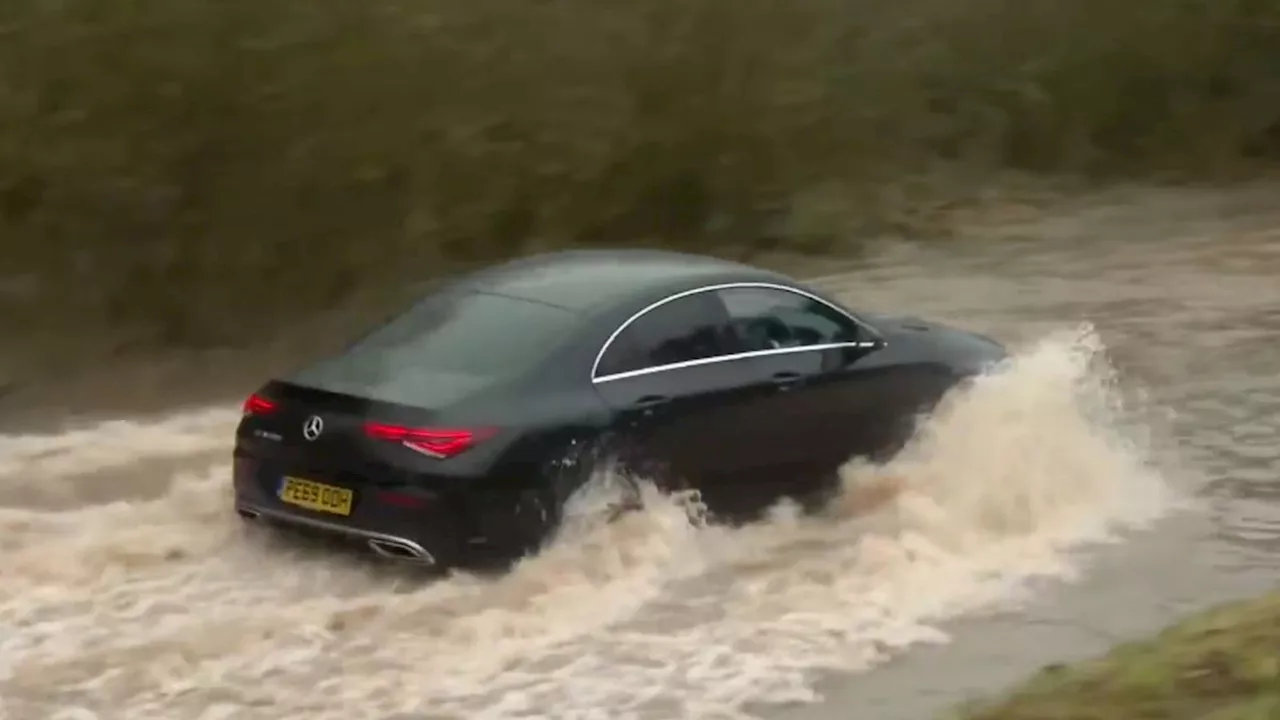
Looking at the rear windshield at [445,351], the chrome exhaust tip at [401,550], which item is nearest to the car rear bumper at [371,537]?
the chrome exhaust tip at [401,550]

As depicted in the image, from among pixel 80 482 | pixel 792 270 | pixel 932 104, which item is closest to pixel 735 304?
pixel 80 482

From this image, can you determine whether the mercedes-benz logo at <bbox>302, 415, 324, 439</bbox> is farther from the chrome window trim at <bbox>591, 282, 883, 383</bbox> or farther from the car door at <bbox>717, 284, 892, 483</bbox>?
the car door at <bbox>717, 284, 892, 483</bbox>

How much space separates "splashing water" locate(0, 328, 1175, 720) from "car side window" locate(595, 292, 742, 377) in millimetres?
658

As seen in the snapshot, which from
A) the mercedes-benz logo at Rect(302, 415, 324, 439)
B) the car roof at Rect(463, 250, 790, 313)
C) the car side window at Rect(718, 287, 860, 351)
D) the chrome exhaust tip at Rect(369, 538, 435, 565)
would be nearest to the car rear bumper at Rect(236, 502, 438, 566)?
the chrome exhaust tip at Rect(369, 538, 435, 565)

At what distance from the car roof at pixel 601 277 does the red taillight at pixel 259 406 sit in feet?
4.12

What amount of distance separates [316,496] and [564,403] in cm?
120

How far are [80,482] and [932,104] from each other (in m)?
15.0

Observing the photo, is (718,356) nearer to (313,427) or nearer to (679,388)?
(679,388)

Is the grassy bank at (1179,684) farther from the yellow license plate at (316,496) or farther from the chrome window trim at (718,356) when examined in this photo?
the yellow license plate at (316,496)

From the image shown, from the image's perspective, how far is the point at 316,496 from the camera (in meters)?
7.83

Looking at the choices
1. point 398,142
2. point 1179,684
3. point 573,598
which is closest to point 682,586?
point 573,598

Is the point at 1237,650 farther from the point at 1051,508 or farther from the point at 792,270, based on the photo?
the point at 792,270

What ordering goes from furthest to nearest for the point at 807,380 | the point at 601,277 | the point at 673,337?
the point at 807,380 → the point at 601,277 → the point at 673,337

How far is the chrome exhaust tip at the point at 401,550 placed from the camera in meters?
7.63
